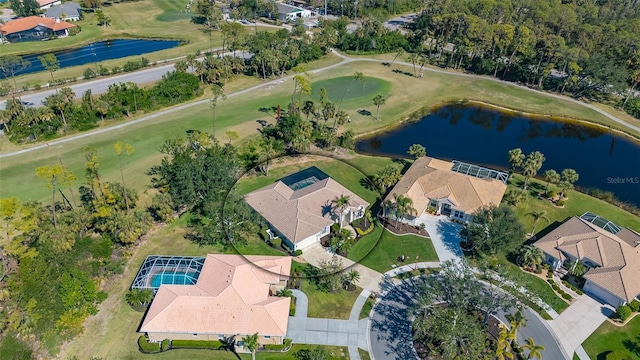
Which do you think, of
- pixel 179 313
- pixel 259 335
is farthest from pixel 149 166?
pixel 259 335

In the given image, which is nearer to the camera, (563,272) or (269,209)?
(563,272)

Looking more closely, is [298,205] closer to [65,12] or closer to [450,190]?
[450,190]

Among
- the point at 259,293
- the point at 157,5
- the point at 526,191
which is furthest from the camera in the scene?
the point at 157,5

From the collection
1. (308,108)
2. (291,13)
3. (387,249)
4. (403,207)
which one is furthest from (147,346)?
(291,13)

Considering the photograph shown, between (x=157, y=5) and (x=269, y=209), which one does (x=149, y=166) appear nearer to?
(x=269, y=209)

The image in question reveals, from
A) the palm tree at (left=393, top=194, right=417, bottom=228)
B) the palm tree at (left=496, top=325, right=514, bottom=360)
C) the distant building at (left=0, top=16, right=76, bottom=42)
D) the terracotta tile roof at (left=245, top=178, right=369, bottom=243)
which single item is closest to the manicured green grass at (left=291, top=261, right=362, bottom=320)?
the terracotta tile roof at (left=245, top=178, right=369, bottom=243)

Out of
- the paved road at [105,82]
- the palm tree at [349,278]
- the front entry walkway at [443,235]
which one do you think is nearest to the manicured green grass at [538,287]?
the front entry walkway at [443,235]
